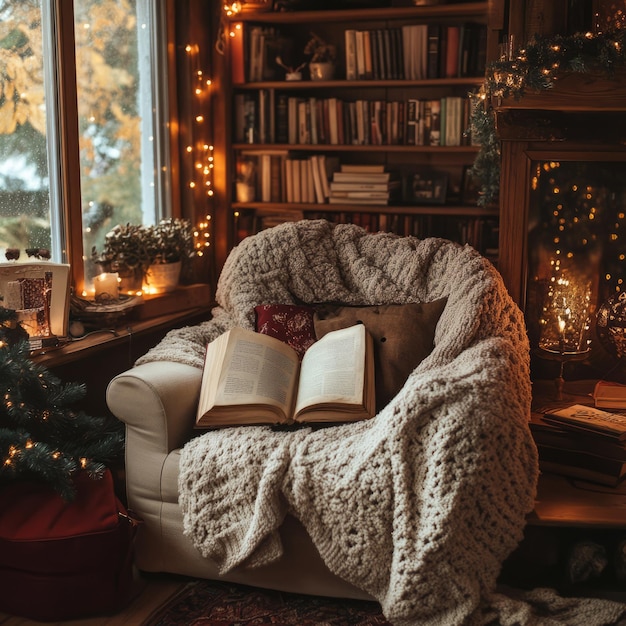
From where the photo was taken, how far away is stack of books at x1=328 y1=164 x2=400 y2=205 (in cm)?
404

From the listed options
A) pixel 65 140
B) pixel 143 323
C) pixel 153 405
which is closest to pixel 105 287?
pixel 143 323

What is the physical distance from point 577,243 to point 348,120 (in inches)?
58.1

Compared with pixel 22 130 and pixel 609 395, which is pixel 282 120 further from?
pixel 609 395

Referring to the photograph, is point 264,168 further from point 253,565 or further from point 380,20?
point 253,565

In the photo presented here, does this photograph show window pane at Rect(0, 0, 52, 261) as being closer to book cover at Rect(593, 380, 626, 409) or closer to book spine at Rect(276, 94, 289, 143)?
book spine at Rect(276, 94, 289, 143)

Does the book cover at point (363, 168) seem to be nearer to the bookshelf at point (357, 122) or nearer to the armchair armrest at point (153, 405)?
the bookshelf at point (357, 122)

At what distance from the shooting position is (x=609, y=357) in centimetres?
304

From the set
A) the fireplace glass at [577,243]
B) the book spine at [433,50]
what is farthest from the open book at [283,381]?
the book spine at [433,50]

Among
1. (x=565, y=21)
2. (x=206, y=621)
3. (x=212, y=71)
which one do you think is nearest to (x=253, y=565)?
(x=206, y=621)

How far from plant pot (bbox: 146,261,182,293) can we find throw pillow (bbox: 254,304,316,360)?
0.87 metres

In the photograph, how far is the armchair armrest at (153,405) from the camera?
236 centimetres

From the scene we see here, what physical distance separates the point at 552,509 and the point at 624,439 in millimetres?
309

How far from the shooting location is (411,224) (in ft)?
13.5

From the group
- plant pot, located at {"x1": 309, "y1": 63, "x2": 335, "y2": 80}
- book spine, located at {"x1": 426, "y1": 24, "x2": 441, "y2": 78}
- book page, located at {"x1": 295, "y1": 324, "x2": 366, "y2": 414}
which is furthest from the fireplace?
plant pot, located at {"x1": 309, "y1": 63, "x2": 335, "y2": 80}
